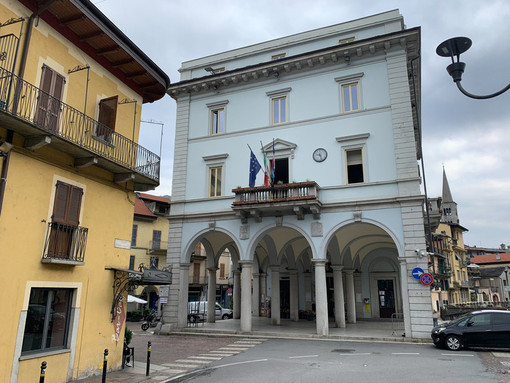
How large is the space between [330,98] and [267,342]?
1265 cm

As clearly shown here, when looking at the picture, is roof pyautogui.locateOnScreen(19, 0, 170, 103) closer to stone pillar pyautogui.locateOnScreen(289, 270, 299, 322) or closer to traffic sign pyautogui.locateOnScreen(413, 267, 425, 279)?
traffic sign pyautogui.locateOnScreen(413, 267, 425, 279)

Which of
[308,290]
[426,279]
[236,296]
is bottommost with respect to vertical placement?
[236,296]

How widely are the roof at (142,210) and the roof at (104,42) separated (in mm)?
25277

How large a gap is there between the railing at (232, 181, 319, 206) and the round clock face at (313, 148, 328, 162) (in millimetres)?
1744

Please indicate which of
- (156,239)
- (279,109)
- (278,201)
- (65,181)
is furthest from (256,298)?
(65,181)

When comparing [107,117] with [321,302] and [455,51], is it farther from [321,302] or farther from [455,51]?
[321,302]

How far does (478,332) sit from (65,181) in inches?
562

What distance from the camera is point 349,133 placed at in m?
19.6

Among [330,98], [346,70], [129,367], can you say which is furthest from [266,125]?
[129,367]

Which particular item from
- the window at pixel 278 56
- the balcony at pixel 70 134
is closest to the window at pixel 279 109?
the window at pixel 278 56

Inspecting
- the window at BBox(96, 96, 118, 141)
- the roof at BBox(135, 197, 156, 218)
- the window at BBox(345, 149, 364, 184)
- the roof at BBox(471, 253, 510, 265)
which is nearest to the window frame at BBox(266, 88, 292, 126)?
the window at BBox(345, 149, 364, 184)

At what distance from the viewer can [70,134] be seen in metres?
9.84

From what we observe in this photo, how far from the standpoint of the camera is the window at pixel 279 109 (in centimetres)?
2155

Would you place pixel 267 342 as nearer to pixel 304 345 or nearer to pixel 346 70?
pixel 304 345
